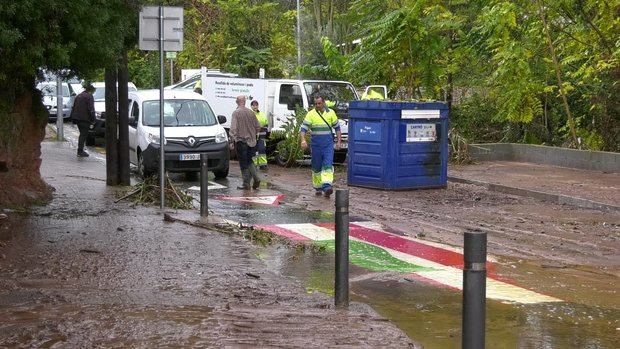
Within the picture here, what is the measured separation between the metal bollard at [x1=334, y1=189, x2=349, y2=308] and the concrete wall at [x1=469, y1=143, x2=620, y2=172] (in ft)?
46.3

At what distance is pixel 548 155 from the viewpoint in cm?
2244

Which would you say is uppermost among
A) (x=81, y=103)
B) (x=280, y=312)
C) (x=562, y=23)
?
(x=562, y=23)

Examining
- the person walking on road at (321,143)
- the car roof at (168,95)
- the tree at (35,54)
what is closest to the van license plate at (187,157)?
the car roof at (168,95)

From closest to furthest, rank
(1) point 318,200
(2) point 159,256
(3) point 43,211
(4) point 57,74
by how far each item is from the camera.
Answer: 1. (2) point 159,256
2. (4) point 57,74
3. (3) point 43,211
4. (1) point 318,200

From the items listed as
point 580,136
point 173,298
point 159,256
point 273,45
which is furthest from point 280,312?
point 273,45

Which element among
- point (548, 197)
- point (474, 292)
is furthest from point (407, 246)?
point (474, 292)

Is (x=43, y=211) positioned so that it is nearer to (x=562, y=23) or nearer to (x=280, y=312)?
(x=280, y=312)

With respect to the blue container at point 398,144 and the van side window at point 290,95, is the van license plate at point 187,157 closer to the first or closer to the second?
the blue container at point 398,144

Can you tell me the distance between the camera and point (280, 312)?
23.8ft

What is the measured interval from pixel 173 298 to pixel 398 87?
1659 centimetres

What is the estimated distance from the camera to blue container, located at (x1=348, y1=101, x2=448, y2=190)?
57.0 ft

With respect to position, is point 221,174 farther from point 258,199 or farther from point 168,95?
point 258,199

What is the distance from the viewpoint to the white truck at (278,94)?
925 inches

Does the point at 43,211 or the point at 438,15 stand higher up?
the point at 438,15
